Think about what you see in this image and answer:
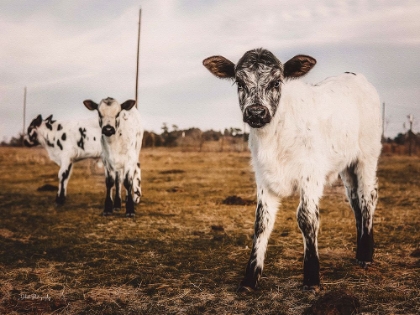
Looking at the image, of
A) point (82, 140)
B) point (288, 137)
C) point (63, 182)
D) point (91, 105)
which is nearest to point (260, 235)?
point (288, 137)

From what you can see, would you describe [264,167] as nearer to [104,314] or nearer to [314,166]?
[314,166]

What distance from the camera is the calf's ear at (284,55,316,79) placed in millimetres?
4855

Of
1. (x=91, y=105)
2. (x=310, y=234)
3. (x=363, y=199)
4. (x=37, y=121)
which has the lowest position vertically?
(x=310, y=234)

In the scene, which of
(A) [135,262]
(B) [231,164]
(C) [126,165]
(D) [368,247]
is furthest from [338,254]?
(B) [231,164]

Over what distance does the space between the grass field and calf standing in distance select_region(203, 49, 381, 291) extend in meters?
0.55

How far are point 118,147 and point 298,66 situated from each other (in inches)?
236

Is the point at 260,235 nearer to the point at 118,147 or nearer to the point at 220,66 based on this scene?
the point at 220,66

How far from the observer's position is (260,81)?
4.50m

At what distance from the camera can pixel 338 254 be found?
6180 millimetres

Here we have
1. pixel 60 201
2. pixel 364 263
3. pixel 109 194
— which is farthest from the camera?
pixel 60 201

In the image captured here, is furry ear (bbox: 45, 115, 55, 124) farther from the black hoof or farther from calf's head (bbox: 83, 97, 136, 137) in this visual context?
calf's head (bbox: 83, 97, 136, 137)

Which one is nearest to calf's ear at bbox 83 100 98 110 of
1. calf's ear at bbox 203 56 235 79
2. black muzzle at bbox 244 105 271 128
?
calf's ear at bbox 203 56 235 79

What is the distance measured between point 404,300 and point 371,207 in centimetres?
175

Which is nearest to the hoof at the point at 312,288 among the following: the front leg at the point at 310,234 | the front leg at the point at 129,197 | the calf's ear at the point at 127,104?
the front leg at the point at 310,234
